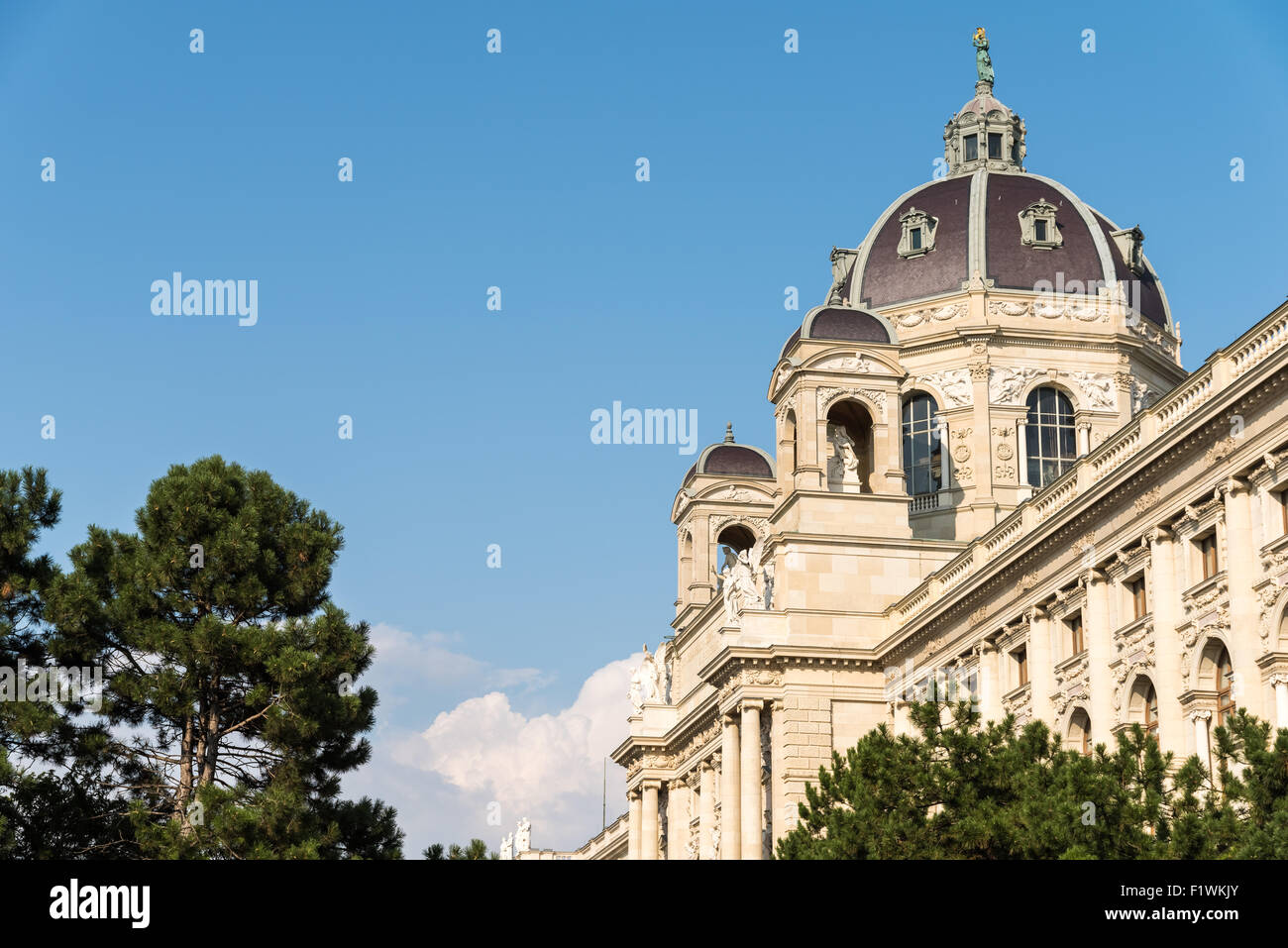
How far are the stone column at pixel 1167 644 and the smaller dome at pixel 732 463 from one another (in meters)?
40.9

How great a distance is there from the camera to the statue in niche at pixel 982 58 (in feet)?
306

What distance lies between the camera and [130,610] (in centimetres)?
4031

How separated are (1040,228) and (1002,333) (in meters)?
6.74

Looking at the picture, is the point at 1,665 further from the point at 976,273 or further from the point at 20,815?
the point at 976,273

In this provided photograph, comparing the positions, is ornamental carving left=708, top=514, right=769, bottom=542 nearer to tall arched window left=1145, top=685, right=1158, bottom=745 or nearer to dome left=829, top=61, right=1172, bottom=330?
dome left=829, top=61, right=1172, bottom=330

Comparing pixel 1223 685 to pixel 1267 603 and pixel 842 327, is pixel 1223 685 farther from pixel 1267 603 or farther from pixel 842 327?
pixel 842 327

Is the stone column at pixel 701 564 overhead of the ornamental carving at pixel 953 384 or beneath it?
beneath

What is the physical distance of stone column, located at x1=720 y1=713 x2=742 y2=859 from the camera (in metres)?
64.2

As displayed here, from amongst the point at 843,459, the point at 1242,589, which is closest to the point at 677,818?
the point at 843,459

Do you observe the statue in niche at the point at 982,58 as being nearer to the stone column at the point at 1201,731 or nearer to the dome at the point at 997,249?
the dome at the point at 997,249

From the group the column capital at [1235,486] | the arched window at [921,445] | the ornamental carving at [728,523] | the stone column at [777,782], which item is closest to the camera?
the column capital at [1235,486]

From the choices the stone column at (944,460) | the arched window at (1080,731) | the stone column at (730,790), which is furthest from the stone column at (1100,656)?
the stone column at (944,460)
